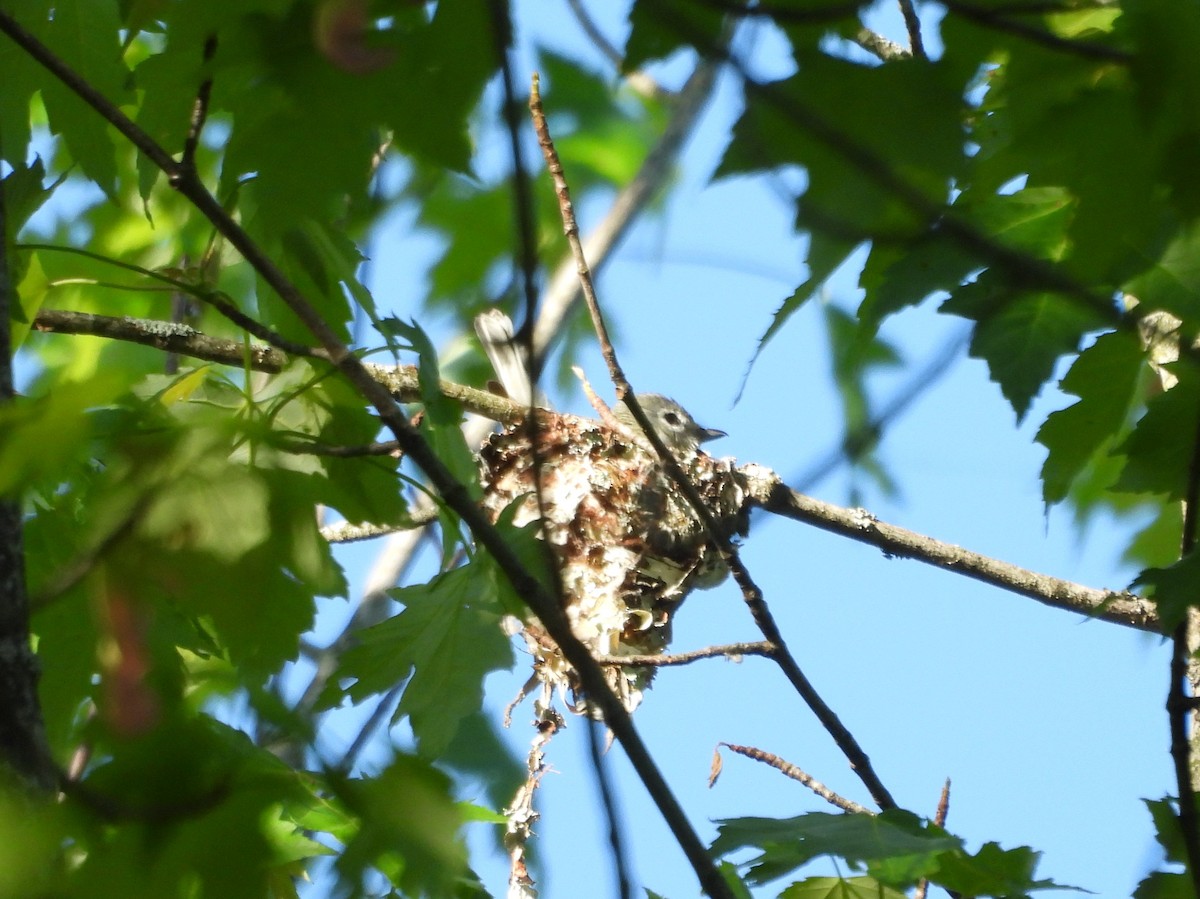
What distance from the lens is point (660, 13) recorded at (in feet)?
3.04

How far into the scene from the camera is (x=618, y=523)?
461cm

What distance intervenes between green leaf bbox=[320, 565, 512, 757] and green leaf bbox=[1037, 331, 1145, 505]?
79 centimetres

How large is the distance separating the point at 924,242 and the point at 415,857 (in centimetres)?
62

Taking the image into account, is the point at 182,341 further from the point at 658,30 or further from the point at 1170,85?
the point at 1170,85

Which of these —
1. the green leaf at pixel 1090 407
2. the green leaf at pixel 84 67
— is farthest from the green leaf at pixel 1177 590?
the green leaf at pixel 84 67

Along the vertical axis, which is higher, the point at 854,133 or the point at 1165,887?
the point at 854,133

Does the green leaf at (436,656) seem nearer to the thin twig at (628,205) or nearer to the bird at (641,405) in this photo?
the thin twig at (628,205)

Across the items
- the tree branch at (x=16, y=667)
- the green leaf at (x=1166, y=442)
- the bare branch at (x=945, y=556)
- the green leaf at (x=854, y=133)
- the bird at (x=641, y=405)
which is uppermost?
the bird at (x=641, y=405)

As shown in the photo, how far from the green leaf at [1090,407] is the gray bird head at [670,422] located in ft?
12.0

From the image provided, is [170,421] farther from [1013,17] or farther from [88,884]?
[1013,17]

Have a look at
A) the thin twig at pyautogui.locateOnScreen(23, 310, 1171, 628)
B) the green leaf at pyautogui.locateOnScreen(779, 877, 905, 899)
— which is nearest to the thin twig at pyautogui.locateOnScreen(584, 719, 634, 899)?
the green leaf at pyautogui.locateOnScreen(779, 877, 905, 899)

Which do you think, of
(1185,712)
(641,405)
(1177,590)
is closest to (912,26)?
(1177,590)

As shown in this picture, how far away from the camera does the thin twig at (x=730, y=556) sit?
1.79 meters

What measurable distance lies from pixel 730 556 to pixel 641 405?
3121 mm
